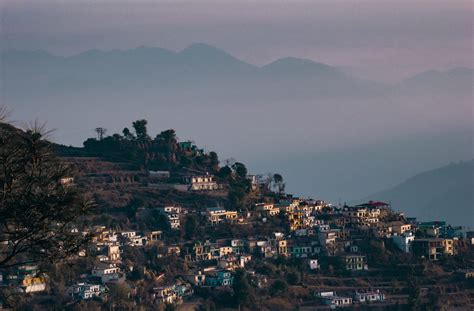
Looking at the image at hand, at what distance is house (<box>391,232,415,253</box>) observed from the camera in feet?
131

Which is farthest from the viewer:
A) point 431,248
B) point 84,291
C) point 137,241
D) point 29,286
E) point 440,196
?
point 440,196

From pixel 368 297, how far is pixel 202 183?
1105 centimetres

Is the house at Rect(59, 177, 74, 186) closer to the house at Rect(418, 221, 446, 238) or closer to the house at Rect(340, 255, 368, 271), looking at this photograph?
the house at Rect(340, 255, 368, 271)

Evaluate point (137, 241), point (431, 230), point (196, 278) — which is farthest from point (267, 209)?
point (196, 278)

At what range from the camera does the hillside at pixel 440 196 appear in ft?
276

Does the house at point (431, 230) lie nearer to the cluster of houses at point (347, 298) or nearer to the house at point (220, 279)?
the cluster of houses at point (347, 298)

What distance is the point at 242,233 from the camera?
4075cm

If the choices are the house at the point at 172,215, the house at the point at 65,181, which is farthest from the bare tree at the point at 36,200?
the house at the point at 172,215

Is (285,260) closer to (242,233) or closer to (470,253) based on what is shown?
(242,233)

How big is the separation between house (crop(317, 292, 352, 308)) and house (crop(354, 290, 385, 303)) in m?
0.22

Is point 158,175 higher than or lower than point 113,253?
higher

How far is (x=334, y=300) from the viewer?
33.7 m

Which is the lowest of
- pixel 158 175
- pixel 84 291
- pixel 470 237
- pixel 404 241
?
pixel 84 291

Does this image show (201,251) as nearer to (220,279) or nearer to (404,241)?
(220,279)
